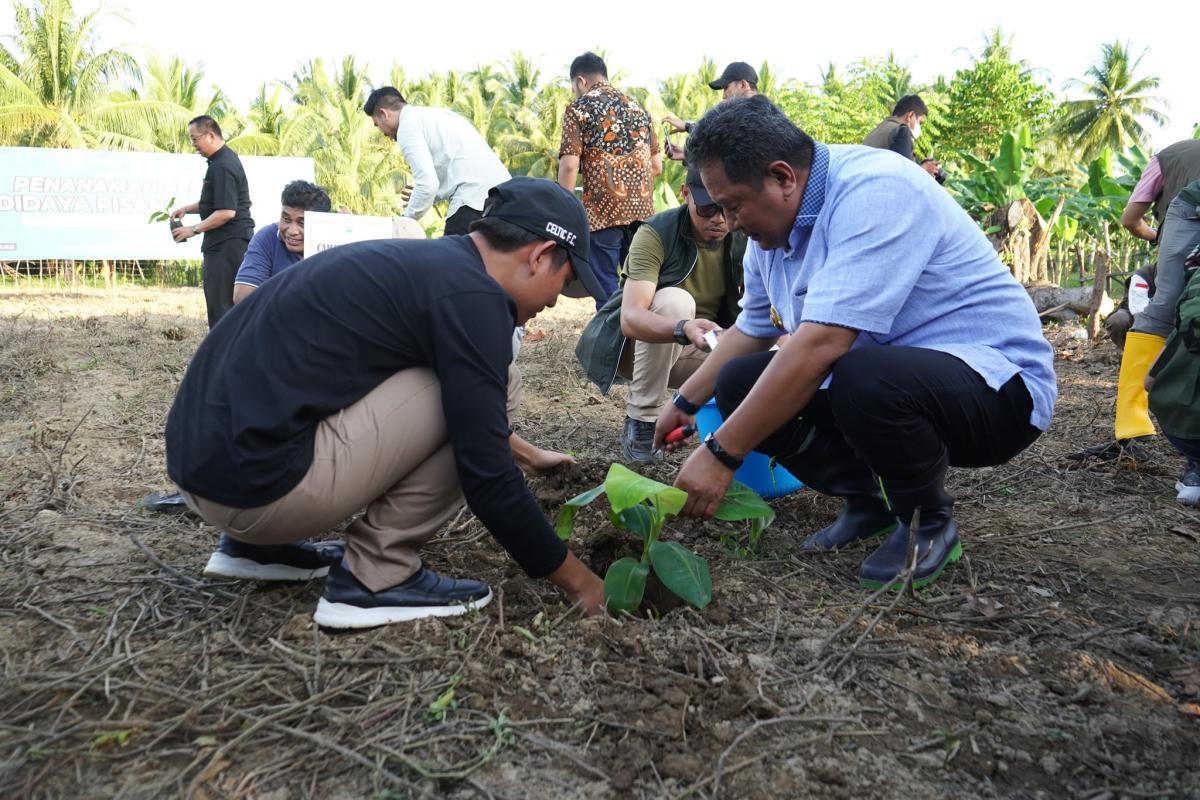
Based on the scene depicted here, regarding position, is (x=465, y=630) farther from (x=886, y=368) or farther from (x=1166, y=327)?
(x=1166, y=327)

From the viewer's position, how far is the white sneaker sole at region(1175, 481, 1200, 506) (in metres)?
2.94

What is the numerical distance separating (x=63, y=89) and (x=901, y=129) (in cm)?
2188

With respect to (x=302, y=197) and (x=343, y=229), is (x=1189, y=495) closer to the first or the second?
(x=302, y=197)

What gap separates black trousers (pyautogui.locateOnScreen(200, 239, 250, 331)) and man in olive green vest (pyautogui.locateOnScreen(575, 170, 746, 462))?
2.94 m

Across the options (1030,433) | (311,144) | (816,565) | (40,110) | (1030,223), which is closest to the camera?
(1030,433)

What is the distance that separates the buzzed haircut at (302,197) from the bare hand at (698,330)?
229 cm

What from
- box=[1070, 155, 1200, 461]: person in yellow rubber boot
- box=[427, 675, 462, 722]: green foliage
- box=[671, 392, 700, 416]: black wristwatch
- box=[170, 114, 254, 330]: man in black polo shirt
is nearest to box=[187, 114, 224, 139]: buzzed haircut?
box=[170, 114, 254, 330]: man in black polo shirt

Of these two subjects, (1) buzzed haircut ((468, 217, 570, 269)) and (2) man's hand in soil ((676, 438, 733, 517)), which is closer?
(1) buzzed haircut ((468, 217, 570, 269))

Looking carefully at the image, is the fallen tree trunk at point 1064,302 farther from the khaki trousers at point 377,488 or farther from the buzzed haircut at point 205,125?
the khaki trousers at point 377,488

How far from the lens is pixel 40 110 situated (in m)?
18.3

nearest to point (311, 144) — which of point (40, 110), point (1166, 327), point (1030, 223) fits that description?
point (40, 110)

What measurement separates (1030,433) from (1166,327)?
6.20ft

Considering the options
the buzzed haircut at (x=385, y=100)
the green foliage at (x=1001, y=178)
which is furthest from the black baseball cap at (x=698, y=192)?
the green foliage at (x=1001, y=178)

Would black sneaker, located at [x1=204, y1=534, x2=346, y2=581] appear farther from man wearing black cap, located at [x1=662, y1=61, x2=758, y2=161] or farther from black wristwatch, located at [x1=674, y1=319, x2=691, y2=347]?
man wearing black cap, located at [x1=662, y1=61, x2=758, y2=161]
